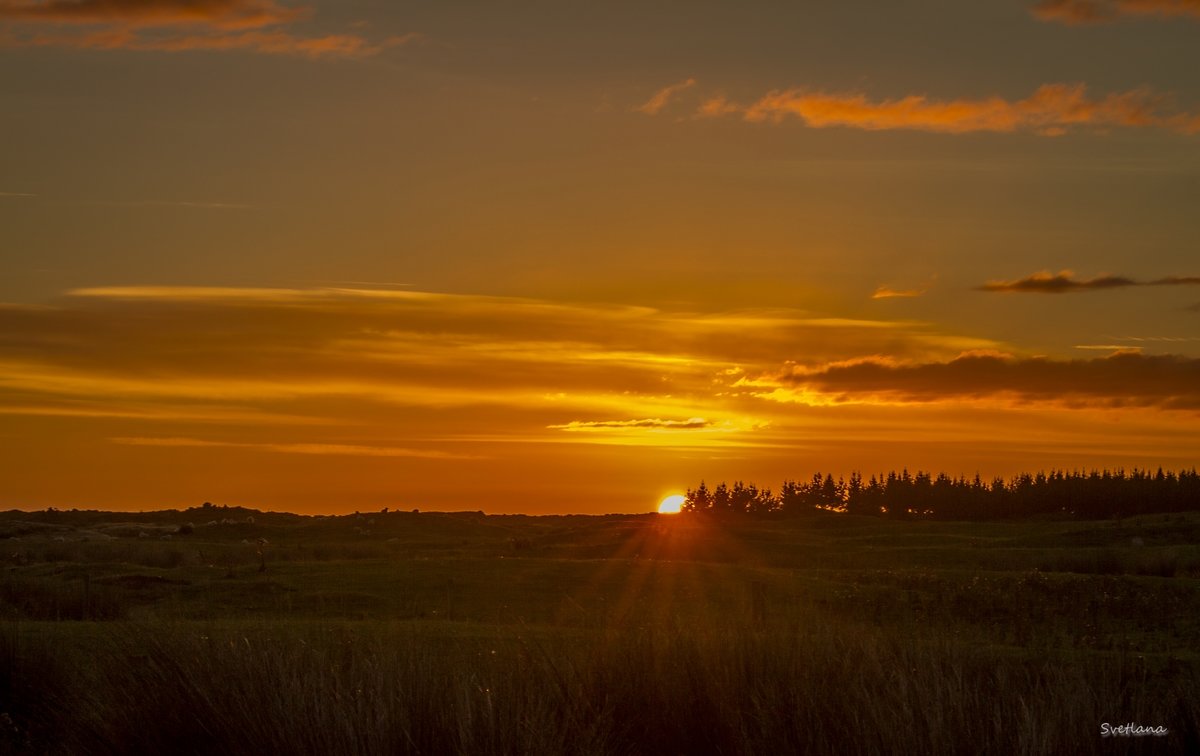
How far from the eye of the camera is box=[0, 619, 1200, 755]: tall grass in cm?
1080

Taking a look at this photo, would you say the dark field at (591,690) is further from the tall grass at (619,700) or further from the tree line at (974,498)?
the tree line at (974,498)

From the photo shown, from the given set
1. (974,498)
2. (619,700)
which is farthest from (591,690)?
(974,498)

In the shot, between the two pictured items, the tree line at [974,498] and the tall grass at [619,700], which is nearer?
the tall grass at [619,700]

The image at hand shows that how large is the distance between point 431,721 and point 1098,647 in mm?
16280

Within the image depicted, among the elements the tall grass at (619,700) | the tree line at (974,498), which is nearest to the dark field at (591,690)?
the tall grass at (619,700)

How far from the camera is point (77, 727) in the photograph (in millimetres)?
12320

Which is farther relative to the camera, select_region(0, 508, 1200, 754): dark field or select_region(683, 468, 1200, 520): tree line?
select_region(683, 468, 1200, 520): tree line

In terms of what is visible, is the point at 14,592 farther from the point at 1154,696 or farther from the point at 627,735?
Result: the point at 1154,696

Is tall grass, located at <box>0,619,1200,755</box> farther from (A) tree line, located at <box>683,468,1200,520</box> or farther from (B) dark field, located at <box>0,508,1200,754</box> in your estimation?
(A) tree line, located at <box>683,468,1200,520</box>

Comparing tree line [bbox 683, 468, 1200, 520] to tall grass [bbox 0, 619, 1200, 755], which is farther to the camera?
tree line [bbox 683, 468, 1200, 520]

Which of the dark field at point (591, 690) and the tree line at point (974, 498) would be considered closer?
the dark field at point (591, 690)

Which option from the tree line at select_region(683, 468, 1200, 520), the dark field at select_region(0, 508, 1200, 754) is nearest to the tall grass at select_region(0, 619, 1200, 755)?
the dark field at select_region(0, 508, 1200, 754)

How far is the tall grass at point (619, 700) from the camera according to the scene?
10805 millimetres

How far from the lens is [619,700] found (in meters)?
12.2
